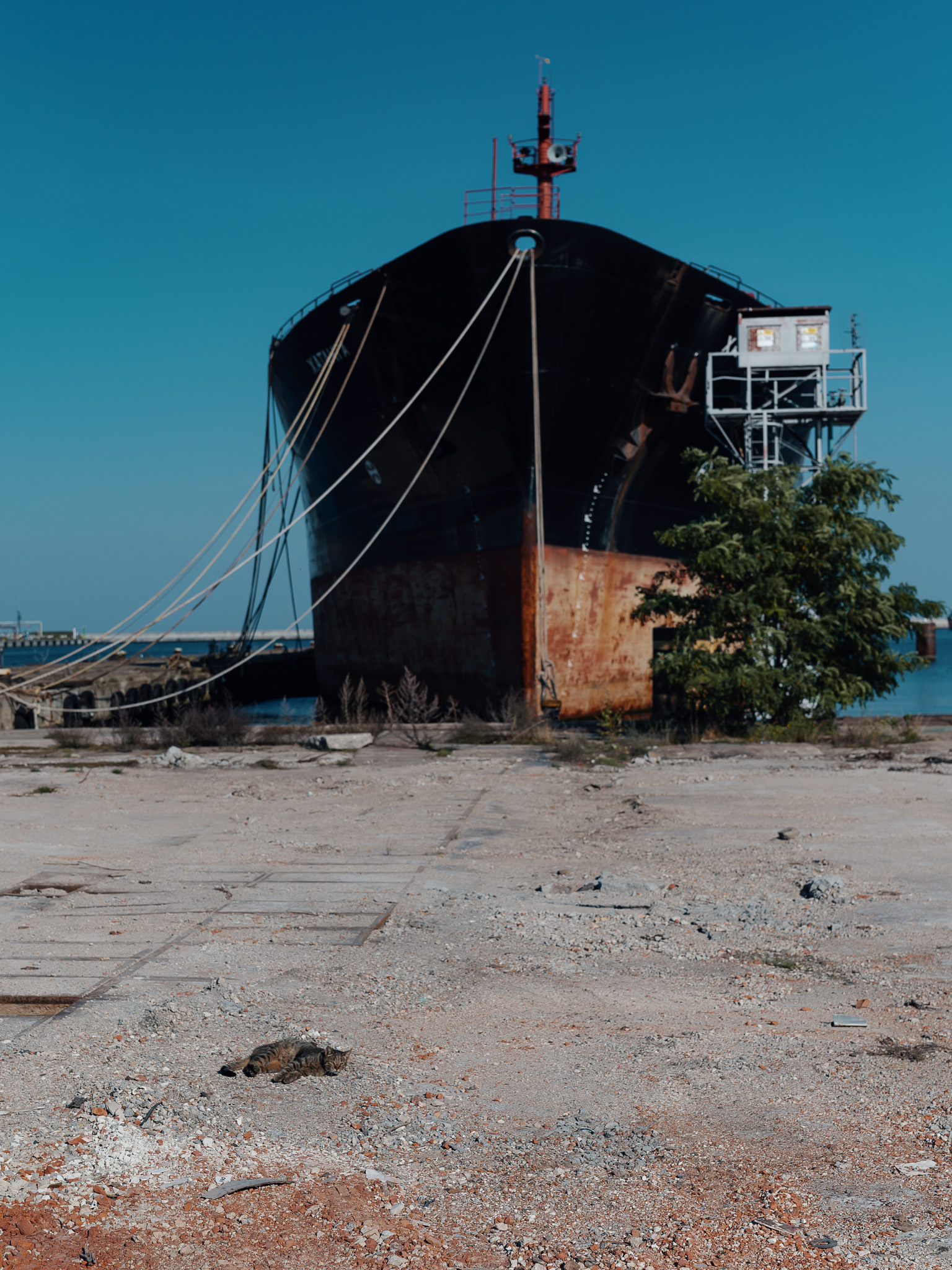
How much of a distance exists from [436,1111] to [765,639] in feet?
32.6

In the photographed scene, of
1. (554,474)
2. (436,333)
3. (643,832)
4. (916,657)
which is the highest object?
(436,333)

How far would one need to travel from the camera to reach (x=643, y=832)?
7.05 metres

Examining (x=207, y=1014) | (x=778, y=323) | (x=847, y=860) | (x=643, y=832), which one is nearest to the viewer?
(x=207, y=1014)

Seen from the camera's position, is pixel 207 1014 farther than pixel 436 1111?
Yes

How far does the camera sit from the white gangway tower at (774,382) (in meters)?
15.5

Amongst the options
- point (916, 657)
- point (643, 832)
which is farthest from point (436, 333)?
point (643, 832)

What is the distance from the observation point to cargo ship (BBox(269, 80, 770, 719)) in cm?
1407

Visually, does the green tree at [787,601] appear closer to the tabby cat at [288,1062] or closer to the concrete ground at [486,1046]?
the concrete ground at [486,1046]

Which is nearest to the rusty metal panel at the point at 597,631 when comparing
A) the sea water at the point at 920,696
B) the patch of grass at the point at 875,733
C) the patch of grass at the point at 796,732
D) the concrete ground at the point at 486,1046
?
the patch of grass at the point at 796,732

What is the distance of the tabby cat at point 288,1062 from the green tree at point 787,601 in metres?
9.25

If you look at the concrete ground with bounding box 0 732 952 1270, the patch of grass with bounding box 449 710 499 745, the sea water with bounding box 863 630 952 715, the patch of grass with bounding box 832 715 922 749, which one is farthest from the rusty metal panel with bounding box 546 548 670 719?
the concrete ground with bounding box 0 732 952 1270

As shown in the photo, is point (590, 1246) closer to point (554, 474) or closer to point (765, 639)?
point (765, 639)

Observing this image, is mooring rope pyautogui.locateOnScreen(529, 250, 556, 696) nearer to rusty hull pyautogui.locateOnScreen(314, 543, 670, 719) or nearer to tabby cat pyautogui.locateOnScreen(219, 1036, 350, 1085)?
rusty hull pyautogui.locateOnScreen(314, 543, 670, 719)

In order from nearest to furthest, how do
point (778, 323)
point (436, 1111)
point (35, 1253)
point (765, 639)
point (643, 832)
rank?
point (35, 1253), point (436, 1111), point (643, 832), point (765, 639), point (778, 323)
